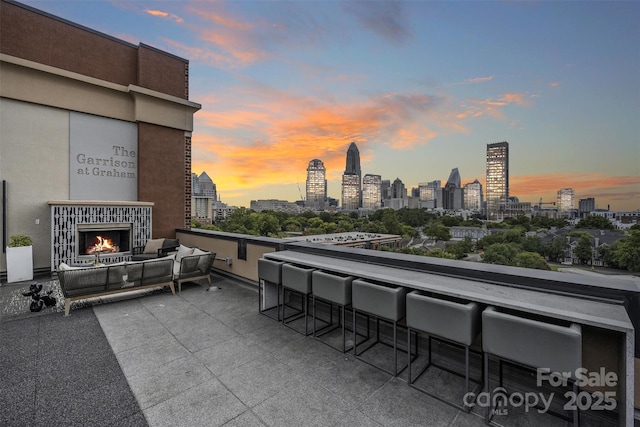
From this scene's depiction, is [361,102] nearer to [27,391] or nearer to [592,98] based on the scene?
[592,98]

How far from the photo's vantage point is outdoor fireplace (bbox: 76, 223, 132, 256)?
7008mm

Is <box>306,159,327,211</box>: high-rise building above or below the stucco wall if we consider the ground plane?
above

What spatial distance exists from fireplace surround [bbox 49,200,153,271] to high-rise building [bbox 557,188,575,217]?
2113 inches

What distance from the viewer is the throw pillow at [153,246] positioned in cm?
757

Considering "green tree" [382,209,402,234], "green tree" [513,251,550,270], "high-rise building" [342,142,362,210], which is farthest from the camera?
"high-rise building" [342,142,362,210]

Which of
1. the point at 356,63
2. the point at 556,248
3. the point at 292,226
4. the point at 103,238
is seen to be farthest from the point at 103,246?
the point at 292,226

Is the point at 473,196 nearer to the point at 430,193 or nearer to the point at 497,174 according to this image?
the point at 430,193

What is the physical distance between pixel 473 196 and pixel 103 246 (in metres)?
118

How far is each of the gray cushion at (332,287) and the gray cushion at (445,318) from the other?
0.73 m

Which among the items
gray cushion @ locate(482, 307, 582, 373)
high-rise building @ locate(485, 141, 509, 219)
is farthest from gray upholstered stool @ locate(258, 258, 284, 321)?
high-rise building @ locate(485, 141, 509, 219)

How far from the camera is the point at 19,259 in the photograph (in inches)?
237

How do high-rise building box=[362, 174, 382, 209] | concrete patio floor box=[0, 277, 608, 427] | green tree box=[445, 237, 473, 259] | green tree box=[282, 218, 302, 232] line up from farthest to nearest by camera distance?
high-rise building box=[362, 174, 382, 209] < green tree box=[282, 218, 302, 232] < green tree box=[445, 237, 473, 259] < concrete patio floor box=[0, 277, 608, 427]

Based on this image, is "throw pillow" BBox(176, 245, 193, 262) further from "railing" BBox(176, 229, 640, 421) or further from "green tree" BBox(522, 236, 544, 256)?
"green tree" BBox(522, 236, 544, 256)

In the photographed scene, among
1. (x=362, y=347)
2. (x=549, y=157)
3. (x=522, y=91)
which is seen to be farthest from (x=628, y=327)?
(x=549, y=157)
